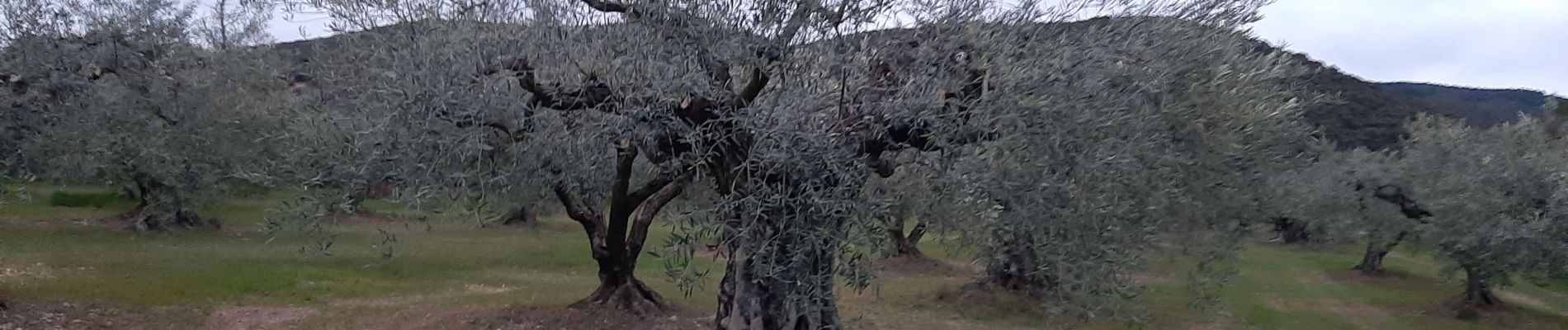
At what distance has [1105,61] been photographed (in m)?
7.10

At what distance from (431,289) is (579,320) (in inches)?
224

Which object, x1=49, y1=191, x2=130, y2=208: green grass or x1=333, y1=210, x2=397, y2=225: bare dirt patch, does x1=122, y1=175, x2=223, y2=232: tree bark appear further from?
x1=49, y1=191, x2=130, y2=208: green grass

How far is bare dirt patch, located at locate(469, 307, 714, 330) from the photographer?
44.7ft

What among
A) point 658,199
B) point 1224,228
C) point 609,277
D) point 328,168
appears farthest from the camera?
point 609,277

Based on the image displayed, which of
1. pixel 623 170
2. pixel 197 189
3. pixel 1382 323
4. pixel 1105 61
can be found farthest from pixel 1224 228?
pixel 197 189

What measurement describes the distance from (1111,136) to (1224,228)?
3.53 metres

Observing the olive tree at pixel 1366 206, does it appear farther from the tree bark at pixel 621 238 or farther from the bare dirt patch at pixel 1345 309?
the tree bark at pixel 621 238

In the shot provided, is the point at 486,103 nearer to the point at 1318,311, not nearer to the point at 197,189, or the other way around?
the point at 197,189

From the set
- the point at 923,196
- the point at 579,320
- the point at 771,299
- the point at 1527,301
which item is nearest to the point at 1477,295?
the point at 1527,301

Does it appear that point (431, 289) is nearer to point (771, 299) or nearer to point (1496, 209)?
point (771, 299)

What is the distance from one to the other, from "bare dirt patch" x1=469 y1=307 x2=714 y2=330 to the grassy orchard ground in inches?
1.8

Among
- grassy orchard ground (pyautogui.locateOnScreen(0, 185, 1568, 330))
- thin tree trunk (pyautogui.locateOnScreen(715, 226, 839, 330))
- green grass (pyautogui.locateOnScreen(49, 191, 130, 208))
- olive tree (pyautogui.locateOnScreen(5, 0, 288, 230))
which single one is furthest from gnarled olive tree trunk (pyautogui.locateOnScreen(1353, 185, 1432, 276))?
green grass (pyautogui.locateOnScreen(49, 191, 130, 208))

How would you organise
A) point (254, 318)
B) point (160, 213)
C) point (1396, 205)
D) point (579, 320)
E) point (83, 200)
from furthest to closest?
point (83, 200)
point (160, 213)
point (1396, 205)
point (254, 318)
point (579, 320)

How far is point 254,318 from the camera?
48.0ft
